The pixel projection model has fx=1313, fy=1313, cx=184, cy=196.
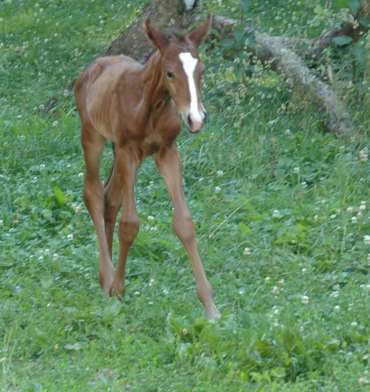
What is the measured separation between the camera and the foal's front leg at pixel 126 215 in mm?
8109

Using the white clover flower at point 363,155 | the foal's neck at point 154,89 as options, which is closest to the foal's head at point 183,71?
the foal's neck at point 154,89

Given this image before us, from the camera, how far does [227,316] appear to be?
24.2 ft

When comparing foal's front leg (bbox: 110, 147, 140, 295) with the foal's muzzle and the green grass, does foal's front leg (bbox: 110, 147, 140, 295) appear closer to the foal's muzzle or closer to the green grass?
the green grass

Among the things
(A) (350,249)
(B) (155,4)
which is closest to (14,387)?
(A) (350,249)

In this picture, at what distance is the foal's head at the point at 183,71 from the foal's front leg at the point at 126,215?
0.66 metres

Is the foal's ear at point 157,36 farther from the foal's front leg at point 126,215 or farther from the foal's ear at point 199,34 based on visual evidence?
the foal's front leg at point 126,215

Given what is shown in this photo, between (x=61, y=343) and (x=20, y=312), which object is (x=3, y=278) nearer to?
(x=20, y=312)

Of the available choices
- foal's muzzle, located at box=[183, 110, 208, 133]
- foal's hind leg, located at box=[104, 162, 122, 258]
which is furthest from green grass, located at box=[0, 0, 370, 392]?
foal's muzzle, located at box=[183, 110, 208, 133]

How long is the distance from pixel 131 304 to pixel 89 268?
3.23ft

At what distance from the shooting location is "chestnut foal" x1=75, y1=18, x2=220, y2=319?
7.48m

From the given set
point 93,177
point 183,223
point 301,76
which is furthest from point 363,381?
point 301,76

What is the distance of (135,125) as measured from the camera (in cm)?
812

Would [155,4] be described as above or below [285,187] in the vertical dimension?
above

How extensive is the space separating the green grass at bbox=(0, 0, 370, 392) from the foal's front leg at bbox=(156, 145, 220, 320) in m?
0.12
